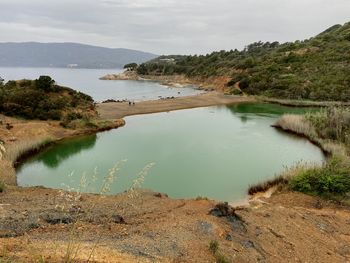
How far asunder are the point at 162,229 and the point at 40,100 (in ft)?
→ 73.8

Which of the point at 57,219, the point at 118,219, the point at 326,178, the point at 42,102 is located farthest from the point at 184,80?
the point at 57,219

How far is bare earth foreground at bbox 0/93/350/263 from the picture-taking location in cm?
676

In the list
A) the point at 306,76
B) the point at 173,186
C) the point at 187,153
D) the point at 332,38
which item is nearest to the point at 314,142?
the point at 187,153

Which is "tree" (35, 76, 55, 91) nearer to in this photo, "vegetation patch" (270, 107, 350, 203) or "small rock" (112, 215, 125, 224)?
"vegetation patch" (270, 107, 350, 203)

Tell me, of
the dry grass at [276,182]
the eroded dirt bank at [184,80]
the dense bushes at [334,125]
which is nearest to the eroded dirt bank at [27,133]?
the dry grass at [276,182]

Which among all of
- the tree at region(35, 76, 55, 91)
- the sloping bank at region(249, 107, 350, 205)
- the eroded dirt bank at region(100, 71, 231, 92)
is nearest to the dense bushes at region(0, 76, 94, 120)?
the tree at region(35, 76, 55, 91)

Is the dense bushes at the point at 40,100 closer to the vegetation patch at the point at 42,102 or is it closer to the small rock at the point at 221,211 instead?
the vegetation patch at the point at 42,102

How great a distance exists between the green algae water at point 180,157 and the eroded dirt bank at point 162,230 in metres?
1.68

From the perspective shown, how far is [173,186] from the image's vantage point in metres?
15.6

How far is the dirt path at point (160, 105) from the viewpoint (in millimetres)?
35634

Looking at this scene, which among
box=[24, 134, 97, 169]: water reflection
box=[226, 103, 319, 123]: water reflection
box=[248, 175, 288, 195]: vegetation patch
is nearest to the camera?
box=[248, 175, 288, 195]: vegetation patch

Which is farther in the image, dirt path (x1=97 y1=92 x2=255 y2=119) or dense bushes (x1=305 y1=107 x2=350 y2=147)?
dirt path (x1=97 y1=92 x2=255 y2=119)

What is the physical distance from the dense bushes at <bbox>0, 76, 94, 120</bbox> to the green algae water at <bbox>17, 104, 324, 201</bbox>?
12.3 feet

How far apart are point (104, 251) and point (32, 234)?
1.66 meters
